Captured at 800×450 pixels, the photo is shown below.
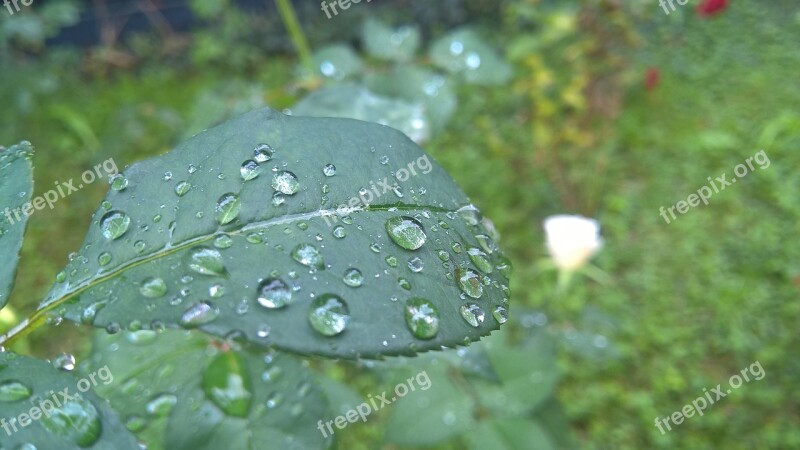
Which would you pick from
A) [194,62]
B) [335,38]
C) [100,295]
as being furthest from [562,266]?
[194,62]

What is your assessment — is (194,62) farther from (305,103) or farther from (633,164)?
(305,103)

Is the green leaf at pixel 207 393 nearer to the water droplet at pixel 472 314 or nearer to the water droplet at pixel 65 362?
the water droplet at pixel 65 362

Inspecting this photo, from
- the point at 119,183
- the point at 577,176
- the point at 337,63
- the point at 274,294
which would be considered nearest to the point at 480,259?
the point at 274,294

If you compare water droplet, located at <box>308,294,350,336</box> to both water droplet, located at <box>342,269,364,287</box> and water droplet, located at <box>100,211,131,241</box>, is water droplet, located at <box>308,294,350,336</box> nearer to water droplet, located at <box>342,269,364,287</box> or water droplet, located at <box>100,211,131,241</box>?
water droplet, located at <box>342,269,364,287</box>

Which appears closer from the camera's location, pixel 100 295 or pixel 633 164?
pixel 100 295

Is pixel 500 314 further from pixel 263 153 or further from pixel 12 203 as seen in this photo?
pixel 12 203

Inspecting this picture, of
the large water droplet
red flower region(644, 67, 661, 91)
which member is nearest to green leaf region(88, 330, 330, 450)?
the large water droplet
